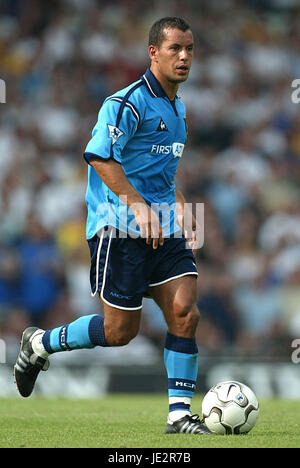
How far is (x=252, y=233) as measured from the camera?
474 inches

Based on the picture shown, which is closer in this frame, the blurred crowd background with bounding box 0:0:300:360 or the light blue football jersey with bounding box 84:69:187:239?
the light blue football jersey with bounding box 84:69:187:239

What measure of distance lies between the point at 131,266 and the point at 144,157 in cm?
72

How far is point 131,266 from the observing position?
586cm

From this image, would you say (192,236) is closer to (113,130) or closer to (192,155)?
(113,130)

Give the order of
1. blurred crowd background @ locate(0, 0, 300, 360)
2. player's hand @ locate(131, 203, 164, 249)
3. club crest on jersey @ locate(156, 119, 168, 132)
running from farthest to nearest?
blurred crowd background @ locate(0, 0, 300, 360) → club crest on jersey @ locate(156, 119, 168, 132) → player's hand @ locate(131, 203, 164, 249)

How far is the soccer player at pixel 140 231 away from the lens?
5.75m

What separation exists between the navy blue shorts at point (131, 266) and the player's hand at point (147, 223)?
0.49 meters

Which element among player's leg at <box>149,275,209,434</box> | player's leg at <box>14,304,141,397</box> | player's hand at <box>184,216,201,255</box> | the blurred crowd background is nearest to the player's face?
player's hand at <box>184,216,201,255</box>

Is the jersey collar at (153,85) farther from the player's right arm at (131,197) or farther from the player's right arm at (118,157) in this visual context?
the player's right arm at (131,197)

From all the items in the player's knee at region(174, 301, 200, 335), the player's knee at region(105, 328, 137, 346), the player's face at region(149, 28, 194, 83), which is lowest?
the player's knee at region(105, 328, 137, 346)

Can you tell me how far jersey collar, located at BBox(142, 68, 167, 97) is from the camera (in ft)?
19.6

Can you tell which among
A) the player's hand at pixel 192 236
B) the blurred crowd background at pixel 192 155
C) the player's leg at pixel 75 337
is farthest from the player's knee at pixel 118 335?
the blurred crowd background at pixel 192 155

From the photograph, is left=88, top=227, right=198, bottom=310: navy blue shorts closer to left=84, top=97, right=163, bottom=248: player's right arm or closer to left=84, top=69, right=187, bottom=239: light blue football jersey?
left=84, top=69, right=187, bottom=239: light blue football jersey
